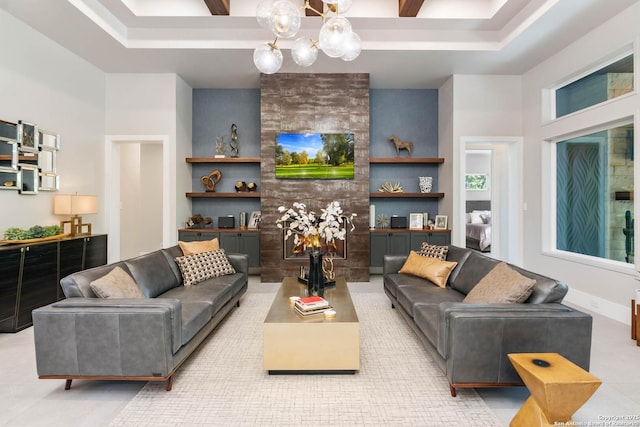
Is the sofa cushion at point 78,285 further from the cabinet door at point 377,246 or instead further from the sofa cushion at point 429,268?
the cabinet door at point 377,246

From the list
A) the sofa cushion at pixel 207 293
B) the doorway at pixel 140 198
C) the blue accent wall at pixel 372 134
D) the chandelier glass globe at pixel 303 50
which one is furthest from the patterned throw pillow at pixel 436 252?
the doorway at pixel 140 198

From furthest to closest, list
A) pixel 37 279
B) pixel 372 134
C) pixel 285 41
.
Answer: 1. pixel 372 134
2. pixel 285 41
3. pixel 37 279

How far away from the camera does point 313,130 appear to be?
5422mm

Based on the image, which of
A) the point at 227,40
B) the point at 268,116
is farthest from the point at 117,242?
the point at 227,40

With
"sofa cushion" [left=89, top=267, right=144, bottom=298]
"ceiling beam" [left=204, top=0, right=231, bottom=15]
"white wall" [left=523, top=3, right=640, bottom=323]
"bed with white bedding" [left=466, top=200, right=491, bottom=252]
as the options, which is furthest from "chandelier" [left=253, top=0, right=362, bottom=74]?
"bed with white bedding" [left=466, top=200, right=491, bottom=252]

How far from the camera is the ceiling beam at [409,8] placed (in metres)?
3.77

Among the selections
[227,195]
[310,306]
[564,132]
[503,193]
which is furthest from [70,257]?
[503,193]

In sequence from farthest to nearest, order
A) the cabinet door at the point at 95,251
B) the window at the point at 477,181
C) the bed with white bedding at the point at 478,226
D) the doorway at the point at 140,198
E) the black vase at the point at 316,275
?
the window at the point at 477,181 < the bed with white bedding at the point at 478,226 < the doorway at the point at 140,198 < the cabinet door at the point at 95,251 < the black vase at the point at 316,275

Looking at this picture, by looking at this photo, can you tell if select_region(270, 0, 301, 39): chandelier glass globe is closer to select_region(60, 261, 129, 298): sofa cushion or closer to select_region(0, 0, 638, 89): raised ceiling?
select_region(0, 0, 638, 89): raised ceiling

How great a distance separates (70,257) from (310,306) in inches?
127

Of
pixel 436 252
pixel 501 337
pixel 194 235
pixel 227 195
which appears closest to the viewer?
pixel 501 337

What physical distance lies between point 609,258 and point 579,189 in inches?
38.5

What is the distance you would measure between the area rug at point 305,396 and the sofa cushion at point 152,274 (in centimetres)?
74

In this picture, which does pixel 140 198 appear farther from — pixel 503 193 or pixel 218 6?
pixel 503 193
